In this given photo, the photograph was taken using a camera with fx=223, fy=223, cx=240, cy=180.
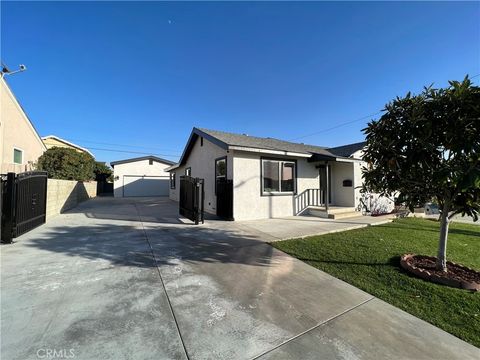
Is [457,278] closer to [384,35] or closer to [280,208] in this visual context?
[280,208]

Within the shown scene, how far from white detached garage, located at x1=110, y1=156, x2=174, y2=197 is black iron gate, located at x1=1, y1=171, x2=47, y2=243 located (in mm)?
17972

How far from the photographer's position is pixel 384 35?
8688 mm

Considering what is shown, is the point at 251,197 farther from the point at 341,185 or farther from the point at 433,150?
the point at 433,150

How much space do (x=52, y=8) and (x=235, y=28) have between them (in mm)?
6411

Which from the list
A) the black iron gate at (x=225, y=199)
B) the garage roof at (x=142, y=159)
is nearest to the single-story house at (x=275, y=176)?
the black iron gate at (x=225, y=199)

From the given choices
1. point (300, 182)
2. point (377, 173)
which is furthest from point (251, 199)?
point (377, 173)

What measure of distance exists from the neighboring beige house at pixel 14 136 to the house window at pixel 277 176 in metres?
13.5

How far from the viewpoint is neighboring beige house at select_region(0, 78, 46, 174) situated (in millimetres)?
12305

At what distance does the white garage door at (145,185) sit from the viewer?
84.3ft

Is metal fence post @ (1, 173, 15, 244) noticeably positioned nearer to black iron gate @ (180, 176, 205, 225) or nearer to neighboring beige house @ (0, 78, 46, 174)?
black iron gate @ (180, 176, 205, 225)

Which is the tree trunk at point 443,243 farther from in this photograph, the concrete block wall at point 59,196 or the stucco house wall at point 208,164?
the concrete block wall at point 59,196

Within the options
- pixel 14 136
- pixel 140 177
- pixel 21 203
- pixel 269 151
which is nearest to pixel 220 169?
pixel 269 151

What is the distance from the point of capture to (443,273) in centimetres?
389

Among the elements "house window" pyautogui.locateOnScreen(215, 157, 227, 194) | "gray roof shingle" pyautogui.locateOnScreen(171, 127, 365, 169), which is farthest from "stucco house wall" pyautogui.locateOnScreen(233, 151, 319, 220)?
"house window" pyautogui.locateOnScreen(215, 157, 227, 194)
